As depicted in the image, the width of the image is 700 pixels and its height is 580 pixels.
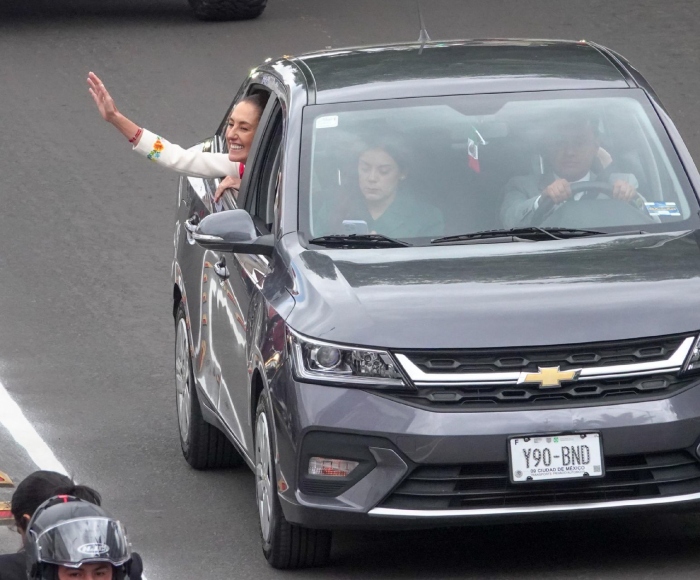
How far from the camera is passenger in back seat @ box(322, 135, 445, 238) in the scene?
279 inches

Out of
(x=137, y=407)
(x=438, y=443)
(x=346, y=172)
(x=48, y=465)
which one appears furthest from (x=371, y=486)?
(x=137, y=407)

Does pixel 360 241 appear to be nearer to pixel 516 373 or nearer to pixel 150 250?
pixel 516 373

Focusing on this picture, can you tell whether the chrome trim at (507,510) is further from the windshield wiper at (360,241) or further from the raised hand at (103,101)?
the raised hand at (103,101)

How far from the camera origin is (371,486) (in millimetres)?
6191

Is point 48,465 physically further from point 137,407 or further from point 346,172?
point 346,172

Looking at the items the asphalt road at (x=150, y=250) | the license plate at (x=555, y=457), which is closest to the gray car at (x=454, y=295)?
the license plate at (x=555, y=457)

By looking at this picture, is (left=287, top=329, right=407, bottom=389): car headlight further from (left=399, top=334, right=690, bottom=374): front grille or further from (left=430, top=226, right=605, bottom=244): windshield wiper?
(left=430, top=226, right=605, bottom=244): windshield wiper

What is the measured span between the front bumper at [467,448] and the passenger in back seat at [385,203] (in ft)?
3.40

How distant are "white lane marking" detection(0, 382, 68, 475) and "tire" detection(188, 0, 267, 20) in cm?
913

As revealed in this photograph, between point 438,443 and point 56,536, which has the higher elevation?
point 56,536

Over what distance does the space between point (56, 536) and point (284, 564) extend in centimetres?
271

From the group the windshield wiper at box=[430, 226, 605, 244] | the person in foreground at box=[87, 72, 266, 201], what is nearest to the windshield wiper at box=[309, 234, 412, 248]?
the windshield wiper at box=[430, 226, 605, 244]

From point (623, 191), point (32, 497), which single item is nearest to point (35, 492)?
point (32, 497)

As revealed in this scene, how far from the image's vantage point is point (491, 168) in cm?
726
